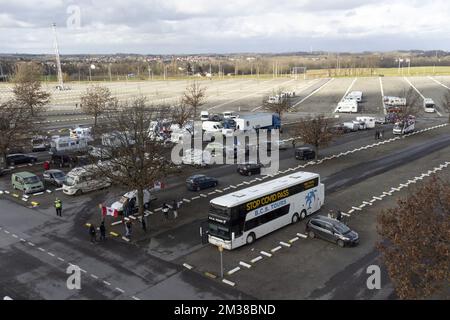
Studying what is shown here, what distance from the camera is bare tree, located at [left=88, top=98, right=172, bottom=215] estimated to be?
25.0 m

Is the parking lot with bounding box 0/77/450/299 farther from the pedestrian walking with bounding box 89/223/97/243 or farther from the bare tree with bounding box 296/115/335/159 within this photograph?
the bare tree with bounding box 296/115/335/159

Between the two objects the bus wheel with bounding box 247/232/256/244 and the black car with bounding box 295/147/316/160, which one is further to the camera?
the black car with bounding box 295/147/316/160

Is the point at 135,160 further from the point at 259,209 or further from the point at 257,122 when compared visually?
the point at 257,122

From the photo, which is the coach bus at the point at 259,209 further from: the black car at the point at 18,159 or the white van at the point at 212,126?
the white van at the point at 212,126

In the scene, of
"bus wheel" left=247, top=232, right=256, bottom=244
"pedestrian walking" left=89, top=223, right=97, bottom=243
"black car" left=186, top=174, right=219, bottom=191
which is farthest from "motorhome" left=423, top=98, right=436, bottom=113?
"pedestrian walking" left=89, top=223, right=97, bottom=243

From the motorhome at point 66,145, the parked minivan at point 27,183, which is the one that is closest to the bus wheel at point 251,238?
the parked minivan at point 27,183

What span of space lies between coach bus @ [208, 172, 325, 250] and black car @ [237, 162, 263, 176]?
950cm

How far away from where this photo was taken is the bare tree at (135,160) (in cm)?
2502

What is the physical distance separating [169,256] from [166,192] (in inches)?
436

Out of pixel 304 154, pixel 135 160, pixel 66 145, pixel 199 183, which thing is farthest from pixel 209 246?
pixel 66 145

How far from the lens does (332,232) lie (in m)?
22.5

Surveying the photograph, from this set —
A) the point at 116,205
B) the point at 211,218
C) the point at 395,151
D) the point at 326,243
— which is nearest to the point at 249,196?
the point at 211,218

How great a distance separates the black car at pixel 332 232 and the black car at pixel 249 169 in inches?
503
